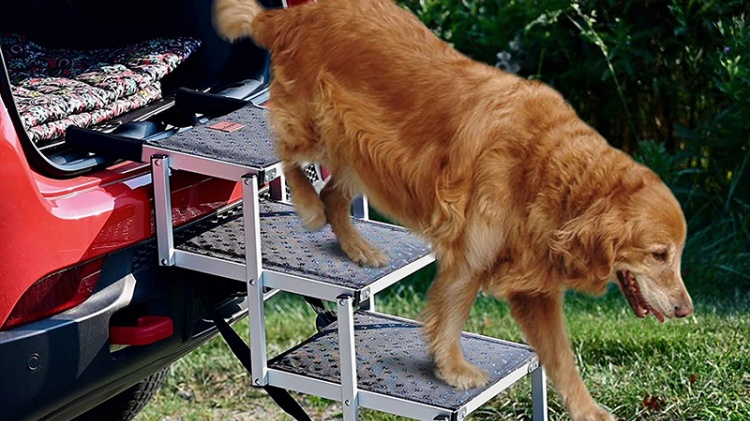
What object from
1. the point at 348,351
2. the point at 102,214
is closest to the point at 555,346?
the point at 348,351

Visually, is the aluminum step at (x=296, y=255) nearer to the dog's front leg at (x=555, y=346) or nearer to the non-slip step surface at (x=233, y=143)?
the non-slip step surface at (x=233, y=143)

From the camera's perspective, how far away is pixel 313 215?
3641mm

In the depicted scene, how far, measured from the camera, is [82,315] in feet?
10.6

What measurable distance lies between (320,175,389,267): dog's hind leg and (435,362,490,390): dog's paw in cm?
42

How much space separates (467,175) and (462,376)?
0.60 meters

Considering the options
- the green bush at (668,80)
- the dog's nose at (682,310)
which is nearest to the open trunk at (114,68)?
the dog's nose at (682,310)

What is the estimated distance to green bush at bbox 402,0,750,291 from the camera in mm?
5750

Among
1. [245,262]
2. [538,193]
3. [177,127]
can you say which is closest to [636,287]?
[538,193]

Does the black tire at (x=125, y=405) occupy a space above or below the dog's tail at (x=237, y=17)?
below

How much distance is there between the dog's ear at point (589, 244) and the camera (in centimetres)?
294

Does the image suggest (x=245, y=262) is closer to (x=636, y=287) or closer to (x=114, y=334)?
(x=114, y=334)

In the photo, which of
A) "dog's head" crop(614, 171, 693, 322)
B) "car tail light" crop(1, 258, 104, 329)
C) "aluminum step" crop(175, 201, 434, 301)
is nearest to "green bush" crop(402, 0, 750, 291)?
"aluminum step" crop(175, 201, 434, 301)

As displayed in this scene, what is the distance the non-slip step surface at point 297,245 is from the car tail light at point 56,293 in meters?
0.35

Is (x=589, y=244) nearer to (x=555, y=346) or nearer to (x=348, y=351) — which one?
(x=555, y=346)
